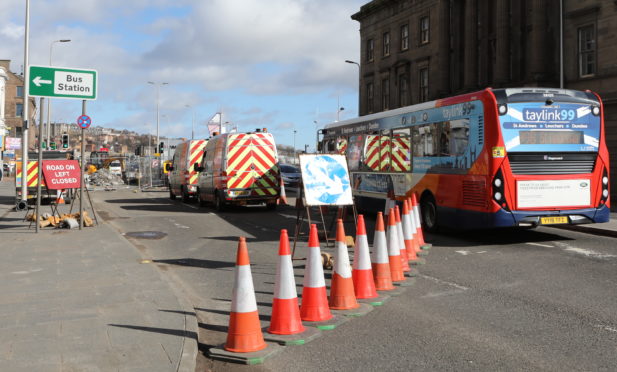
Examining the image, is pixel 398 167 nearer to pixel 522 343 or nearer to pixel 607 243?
pixel 607 243

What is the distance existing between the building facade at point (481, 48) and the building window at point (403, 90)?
0.11 feet

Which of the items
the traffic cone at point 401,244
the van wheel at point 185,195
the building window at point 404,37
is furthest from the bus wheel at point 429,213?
the building window at point 404,37

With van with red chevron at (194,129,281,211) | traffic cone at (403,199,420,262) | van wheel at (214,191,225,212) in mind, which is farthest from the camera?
van wheel at (214,191,225,212)

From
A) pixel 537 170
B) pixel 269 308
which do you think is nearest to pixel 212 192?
pixel 537 170

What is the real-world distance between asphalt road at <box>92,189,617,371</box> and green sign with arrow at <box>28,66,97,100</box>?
3.67 m

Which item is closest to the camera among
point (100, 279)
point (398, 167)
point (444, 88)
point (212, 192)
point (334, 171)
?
point (100, 279)

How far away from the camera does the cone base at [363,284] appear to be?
6.87 m

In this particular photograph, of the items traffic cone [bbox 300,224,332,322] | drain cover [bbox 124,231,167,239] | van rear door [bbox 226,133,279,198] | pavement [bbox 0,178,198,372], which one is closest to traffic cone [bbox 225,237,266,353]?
pavement [bbox 0,178,198,372]

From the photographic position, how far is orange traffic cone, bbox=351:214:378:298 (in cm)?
681

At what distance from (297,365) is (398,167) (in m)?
11.0

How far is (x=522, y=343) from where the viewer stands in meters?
5.32

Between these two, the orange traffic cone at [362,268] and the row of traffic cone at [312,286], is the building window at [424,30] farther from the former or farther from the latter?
the orange traffic cone at [362,268]

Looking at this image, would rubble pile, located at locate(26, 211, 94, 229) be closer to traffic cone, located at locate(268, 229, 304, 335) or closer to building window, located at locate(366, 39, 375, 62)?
traffic cone, located at locate(268, 229, 304, 335)

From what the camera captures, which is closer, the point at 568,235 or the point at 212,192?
the point at 568,235
